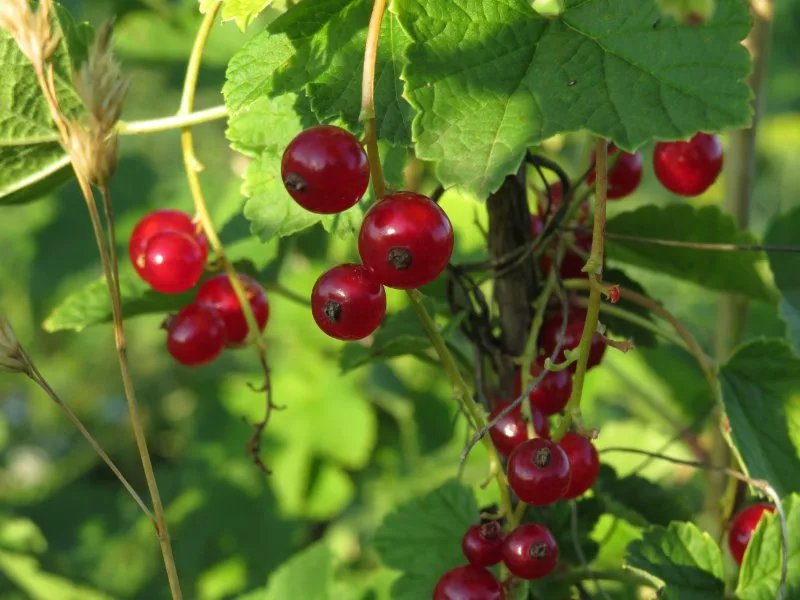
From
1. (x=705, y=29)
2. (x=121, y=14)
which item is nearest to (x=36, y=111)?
A: (x=705, y=29)

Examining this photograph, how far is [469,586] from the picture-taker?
0.86 m

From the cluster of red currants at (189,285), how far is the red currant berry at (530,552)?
40cm

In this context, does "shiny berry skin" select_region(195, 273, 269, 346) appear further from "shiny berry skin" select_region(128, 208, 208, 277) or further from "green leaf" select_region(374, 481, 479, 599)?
"green leaf" select_region(374, 481, 479, 599)

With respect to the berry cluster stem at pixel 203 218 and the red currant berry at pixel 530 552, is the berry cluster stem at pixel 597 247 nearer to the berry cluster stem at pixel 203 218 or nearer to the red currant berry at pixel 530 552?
the red currant berry at pixel 530 552

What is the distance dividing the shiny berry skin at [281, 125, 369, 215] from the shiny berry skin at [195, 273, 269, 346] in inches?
13.5

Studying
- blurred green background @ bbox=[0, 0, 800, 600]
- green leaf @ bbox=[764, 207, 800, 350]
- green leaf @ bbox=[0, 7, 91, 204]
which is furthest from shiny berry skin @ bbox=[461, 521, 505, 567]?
blurred green background @ bbox=[0, 0, 800, 600]

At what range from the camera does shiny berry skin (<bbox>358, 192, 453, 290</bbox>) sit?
2.31 ft

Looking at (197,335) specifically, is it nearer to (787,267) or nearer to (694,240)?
(694,240)

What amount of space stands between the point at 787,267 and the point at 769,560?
47 centimetres

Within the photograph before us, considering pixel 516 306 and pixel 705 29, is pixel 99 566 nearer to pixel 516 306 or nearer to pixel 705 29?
pixel 516 306

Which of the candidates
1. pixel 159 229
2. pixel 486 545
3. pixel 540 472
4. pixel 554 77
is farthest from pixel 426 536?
pixel 554 77

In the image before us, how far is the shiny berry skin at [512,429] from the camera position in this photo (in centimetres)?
90

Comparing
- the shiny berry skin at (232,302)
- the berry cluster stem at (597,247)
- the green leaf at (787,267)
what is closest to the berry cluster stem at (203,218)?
the shiny berry skin at (232,302)

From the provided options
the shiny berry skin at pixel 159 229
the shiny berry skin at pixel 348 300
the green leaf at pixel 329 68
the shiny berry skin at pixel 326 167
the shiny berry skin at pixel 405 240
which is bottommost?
the shiny berry skin at pixel 159 229
